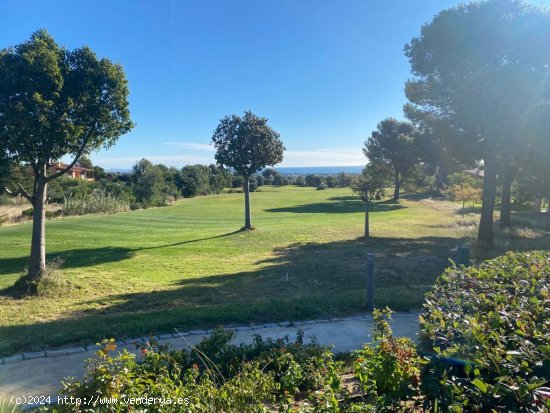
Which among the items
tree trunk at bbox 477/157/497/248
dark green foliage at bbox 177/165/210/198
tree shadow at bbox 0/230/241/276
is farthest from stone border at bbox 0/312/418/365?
dark green foliage at bbox 177/165/210/198

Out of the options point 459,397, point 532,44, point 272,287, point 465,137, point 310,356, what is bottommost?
point 272,287

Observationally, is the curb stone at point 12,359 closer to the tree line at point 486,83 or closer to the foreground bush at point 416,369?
the foreground bush at point 416,369

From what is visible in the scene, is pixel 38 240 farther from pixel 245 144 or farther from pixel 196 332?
pixel 245 144

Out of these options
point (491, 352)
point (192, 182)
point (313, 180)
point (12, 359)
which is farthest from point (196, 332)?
point (313, 180)

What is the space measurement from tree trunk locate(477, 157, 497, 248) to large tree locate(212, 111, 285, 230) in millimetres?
8975

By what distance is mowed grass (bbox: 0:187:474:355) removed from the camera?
21.8 feet

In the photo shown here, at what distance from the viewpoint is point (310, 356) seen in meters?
4.23

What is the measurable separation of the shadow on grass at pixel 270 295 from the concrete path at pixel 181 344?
0.35 meters

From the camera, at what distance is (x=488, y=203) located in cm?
1574

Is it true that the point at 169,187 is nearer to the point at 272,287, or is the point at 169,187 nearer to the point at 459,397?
the point at 272,287

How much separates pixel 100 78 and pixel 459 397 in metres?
10.2

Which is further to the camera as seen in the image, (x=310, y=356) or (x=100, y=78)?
(x=100, y=78)

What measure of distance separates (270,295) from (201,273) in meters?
3.39

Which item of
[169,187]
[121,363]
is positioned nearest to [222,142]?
[121,363]
